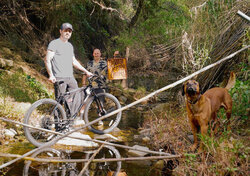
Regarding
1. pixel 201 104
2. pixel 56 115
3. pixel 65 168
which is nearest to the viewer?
pixel 201 104

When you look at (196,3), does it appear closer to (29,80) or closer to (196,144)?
(196,144)

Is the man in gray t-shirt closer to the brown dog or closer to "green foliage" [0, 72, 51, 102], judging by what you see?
the brown dog

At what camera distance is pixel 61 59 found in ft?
15.7

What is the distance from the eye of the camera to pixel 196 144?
12.2 feet

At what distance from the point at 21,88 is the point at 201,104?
5.89 m

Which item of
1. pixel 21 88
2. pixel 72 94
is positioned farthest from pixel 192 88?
pixel 21 88

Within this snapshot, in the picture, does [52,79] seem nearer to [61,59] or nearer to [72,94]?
[61,59]

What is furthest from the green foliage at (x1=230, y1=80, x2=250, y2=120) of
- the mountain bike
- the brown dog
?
the mountain bike

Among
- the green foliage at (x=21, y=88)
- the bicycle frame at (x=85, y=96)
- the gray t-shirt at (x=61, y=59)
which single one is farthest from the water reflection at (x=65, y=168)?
the green foliage at (x=21, y=88)

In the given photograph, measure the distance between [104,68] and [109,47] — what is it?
24.6 feet

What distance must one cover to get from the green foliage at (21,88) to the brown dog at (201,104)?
512cm

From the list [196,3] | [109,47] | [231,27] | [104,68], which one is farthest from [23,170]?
[109,47]

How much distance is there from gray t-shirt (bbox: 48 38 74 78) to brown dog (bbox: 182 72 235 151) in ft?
7.87

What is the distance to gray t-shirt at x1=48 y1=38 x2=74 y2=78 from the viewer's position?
4.71 metres
